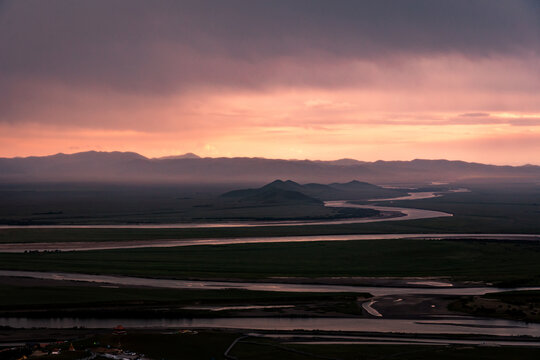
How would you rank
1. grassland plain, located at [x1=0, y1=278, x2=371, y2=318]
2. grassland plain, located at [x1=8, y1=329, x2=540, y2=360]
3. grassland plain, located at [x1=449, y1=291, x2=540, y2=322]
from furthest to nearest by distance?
grassland plain, located at [x1=0, y1=278, x2=371, y2=318] → grassland plain, located at [x1=449, y1=291, x2=540, y2=322] → grassland plain, located at [x1=8, y1=329, x2=540, y2=360]

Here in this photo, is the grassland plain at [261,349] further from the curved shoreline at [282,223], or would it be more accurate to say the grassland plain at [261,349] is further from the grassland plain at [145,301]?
the curved shoreline at [282,223]

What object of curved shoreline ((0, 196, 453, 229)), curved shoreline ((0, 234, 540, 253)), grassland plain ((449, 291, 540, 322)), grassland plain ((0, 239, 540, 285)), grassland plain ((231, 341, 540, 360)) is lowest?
grassland plain ((231, 341, 540, 360))

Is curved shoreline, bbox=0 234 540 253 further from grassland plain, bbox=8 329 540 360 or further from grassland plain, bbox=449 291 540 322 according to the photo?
grassland plain, bbox=8 329 540 360

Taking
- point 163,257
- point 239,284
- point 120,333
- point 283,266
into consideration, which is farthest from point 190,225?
point 120,333

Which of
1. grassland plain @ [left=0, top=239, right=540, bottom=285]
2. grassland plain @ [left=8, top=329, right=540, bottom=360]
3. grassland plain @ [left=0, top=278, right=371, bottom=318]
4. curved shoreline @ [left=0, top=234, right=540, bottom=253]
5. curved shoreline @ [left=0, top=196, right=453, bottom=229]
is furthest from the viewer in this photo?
curved shoreline @ [left=0, top=196, right=453, bottom=229]

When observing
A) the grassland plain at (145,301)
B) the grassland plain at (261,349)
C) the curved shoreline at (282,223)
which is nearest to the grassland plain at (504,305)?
the grassland plain at (145,301)

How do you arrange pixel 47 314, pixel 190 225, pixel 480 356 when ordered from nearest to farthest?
pixel 480 356, pixel 47 314, pixel 190 225

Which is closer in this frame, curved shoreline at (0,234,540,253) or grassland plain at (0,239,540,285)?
grassland plain at (0,239,540,285)

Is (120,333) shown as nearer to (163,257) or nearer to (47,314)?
(47,314)

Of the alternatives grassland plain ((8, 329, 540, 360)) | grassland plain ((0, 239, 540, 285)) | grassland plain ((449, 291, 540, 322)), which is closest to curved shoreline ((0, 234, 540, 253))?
grassland plain ((0, 239, 540, 285))
